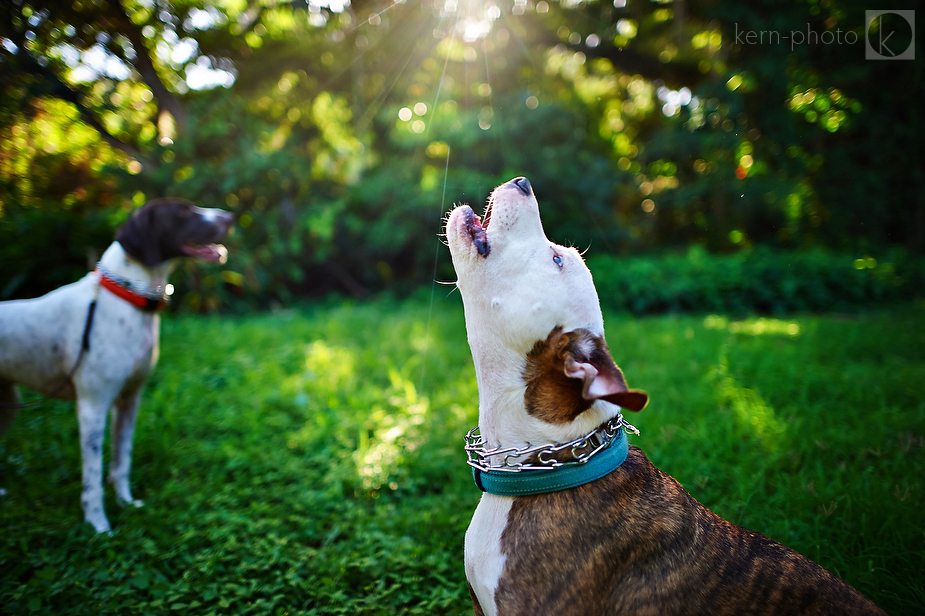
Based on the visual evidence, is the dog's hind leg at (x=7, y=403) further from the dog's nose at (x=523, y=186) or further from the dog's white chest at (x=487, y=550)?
the dog's nose at (x=523, y=186)

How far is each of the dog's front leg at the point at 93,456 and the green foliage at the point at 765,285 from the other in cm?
766

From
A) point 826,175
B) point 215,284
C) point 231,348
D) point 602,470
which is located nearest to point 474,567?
point 602,470

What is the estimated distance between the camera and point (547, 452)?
5.04 ft

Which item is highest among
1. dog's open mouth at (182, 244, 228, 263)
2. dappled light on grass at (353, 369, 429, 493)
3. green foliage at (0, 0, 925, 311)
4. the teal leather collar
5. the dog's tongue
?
green foliage at (0, 0, 925, 311)

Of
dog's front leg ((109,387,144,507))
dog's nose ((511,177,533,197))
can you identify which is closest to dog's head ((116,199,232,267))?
dog's front leg ((109,387,144,507))

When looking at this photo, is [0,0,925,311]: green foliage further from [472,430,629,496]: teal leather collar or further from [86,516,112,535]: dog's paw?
[472,430,629,496]: teal leather collar

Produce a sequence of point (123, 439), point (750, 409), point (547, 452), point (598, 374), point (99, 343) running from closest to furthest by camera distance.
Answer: point (598, 374), point (547, 452), point (99, 343), point (123, 439), point (750, 409)

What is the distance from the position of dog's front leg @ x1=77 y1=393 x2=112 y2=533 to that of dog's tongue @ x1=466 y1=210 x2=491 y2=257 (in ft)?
8.63

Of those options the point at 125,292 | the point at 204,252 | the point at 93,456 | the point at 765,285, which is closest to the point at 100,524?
the point at 93,456

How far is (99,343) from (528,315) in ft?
9.10

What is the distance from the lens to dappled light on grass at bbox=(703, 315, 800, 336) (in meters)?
6.46

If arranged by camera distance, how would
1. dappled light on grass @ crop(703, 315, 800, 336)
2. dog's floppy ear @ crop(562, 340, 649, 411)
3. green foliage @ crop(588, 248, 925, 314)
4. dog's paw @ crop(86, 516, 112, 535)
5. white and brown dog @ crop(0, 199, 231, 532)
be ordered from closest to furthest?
1. dog's floppy ear @ crop(562, 340, 649, 411)
2. dog's paw @ crop(86, 516, 112, 535)
3. white and brown dog @ crop(0, 199, 231, 532)
4. dappled light on grass @ crop(703, 315, 800, 336)
5. green foliage @ crop(588, 248, 925, 314)

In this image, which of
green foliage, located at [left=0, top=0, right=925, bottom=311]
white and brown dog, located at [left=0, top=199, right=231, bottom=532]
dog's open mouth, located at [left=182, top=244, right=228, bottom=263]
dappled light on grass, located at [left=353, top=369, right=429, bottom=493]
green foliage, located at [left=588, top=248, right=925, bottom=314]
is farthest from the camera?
green foliage, located at [left=588, top=248, right=925, bottom=314]

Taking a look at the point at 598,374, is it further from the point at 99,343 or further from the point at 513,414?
the point at 99,343
